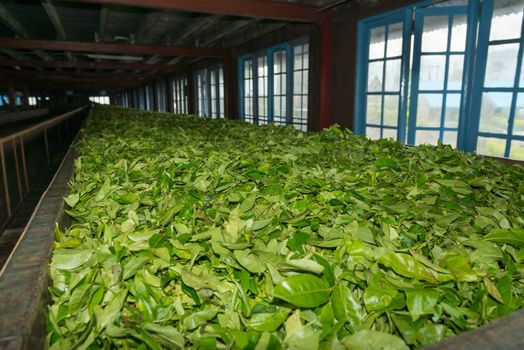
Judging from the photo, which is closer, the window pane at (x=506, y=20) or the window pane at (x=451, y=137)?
the window pane at (x=506, y=20)

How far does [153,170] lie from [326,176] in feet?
3.72

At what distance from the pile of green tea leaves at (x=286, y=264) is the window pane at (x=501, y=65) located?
9.65ft

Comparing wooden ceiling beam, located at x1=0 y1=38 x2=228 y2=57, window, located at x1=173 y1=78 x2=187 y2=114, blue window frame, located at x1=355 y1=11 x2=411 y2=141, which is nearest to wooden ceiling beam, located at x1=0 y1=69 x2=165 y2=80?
window, located at x1=173 y1=78 x2=187 y2=114

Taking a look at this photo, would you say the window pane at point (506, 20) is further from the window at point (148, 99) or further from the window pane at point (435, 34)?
the window at point (148, 99)

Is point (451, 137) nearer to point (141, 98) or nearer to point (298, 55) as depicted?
point (298, 55)

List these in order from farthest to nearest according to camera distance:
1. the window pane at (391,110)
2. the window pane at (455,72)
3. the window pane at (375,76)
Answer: the window pane at (375,76) < the window pane at (391,110) < the window pane at (455,72)

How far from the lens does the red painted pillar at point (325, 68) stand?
22.6ft

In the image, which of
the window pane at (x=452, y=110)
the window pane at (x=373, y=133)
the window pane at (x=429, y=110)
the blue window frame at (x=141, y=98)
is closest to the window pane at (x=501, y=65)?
the window pane at (x=452, y=110)

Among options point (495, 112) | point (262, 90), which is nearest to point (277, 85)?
point (262, 90)

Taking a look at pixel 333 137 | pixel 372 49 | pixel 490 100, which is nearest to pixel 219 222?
pixel 333 137

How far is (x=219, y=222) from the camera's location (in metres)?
1.51

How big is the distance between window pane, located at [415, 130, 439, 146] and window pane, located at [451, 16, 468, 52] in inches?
46.3

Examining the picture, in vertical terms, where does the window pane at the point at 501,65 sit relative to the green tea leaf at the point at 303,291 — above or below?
above

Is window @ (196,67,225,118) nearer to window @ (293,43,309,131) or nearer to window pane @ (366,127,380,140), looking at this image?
window @ (293,43,309,131)
